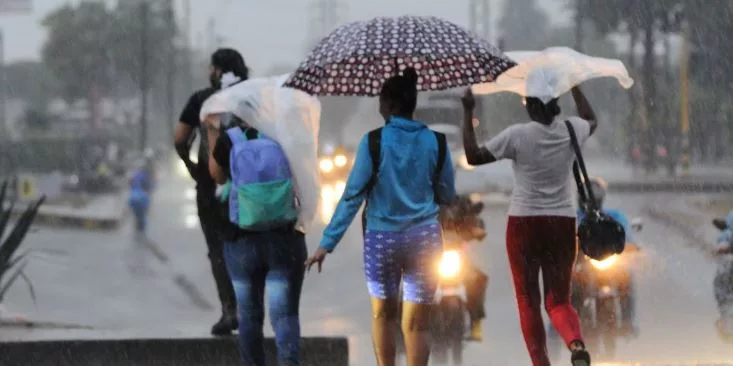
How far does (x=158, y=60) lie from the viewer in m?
90.4

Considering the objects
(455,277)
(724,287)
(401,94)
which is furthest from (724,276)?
(401,94)

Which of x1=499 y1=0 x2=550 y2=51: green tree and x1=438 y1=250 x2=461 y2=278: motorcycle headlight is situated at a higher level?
x1=438 y1=250 x2=461 y2=278: motorcycle headlight

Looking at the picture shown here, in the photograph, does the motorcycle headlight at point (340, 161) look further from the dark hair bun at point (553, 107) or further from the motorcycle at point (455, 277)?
the dark hair bun at point (553, 107)

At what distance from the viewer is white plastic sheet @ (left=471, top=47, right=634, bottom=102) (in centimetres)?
689

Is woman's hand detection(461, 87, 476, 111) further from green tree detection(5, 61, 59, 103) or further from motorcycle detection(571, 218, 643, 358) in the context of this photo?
green tree detection(5, 61, 59, 103)

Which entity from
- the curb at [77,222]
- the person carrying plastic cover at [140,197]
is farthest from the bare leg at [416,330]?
the curb at [77,222]

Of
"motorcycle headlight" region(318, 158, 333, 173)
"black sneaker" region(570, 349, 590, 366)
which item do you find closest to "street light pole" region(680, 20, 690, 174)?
"motorcycle headlight" region(318, 158, 333, 173)

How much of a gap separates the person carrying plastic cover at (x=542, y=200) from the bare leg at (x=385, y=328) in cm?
77

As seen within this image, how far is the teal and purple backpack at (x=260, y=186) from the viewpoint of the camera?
700cm

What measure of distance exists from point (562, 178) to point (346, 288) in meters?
10.5

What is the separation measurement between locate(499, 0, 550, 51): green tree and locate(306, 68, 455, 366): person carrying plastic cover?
147139mm

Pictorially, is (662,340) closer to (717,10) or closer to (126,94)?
(717,10)

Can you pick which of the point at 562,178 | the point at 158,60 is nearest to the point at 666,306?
the point at 562,178

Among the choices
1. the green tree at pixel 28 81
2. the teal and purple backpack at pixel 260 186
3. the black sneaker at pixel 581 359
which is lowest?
the green tree at pixel 28 81
